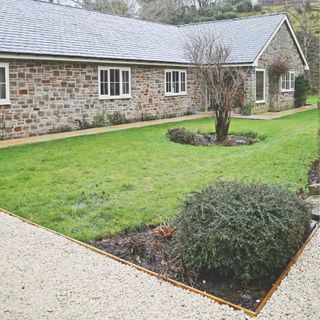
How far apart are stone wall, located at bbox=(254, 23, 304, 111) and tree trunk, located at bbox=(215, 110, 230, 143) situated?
9.58 meters

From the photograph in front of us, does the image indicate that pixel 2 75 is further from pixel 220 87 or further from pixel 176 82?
pixel 176 82

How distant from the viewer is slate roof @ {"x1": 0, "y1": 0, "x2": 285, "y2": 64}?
45.5 feet

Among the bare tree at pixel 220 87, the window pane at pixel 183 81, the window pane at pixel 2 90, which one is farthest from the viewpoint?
the window pane at pixel 183 81

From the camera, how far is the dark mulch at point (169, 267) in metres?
3.66

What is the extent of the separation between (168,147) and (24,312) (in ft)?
26.4

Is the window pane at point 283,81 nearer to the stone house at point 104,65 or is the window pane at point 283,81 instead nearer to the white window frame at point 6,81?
the stone house at point 104,65

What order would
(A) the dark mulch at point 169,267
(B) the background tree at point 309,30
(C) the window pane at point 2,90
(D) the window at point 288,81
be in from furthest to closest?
(B) the background tree at point 309,30
(D) the window at point 288,81
(C) the window pane at point 2,90
(A) the dark mulch at point 169,267

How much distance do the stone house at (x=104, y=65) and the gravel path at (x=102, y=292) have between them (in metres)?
9.42

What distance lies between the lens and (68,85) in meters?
14.5

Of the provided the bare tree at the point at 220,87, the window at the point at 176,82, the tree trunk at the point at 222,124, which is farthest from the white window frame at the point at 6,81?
the window at the point at 176,82

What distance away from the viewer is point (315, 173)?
8.24 meters

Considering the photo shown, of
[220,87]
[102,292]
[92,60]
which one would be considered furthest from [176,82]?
[102,292]

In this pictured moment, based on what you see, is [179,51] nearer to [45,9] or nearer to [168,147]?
[45,9]

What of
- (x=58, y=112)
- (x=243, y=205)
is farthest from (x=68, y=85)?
(x=243, y=205)
